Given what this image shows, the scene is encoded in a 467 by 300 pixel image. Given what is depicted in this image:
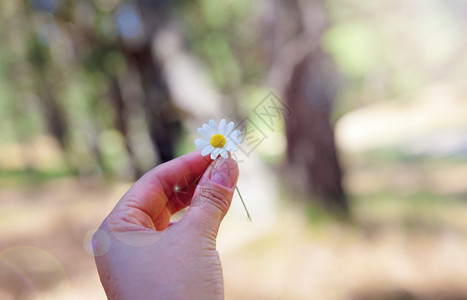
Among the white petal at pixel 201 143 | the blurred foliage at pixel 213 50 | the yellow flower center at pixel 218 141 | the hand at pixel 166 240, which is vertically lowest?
the hand at pixel 166 240

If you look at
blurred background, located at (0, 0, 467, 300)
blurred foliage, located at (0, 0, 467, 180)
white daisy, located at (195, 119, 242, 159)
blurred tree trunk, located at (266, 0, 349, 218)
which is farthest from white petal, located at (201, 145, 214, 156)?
blurred foliage, located at (0, 0, 467, 180)

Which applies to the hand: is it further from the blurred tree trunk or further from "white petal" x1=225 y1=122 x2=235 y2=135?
the blurred tree trunk

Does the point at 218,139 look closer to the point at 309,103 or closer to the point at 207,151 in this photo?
the point at 207,151

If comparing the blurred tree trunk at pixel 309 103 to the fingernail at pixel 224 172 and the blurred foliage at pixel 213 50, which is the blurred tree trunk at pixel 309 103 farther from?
the fingernail at pixel 224 172

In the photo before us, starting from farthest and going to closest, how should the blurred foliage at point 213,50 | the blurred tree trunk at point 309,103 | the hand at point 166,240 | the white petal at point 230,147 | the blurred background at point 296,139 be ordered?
the blurred foliage at point 213,50 → the blurred tree trunk at point 309,103 → the blurred background at point 296,139 → the white petal at point 230,147 → the hand at point 166,240

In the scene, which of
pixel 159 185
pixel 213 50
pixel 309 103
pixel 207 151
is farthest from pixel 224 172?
pixel 213 50

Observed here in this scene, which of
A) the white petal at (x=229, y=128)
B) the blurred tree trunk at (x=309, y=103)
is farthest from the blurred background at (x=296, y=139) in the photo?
the white petal at (x=229, y=128)
